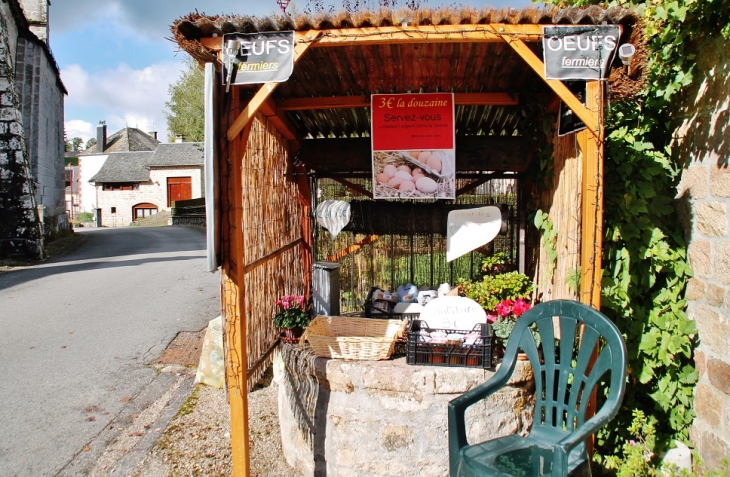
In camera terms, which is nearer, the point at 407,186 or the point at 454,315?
the point at 454,315

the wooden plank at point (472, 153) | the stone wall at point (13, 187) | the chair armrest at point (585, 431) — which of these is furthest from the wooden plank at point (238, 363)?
the stone wall at point (13, 187)

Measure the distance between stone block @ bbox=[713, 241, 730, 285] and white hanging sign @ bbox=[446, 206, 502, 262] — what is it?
1.84 meters

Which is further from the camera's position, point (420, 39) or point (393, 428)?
point (393, 428)

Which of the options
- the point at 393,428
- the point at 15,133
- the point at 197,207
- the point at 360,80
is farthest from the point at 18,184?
the point at 197,207

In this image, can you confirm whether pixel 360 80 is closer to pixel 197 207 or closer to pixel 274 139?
pixel 274 139

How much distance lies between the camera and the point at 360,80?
176 inches

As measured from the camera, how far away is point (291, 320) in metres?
4.77

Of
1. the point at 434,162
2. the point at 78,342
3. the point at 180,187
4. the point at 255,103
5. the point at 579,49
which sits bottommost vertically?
the point at 78,342

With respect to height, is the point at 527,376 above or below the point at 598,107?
below

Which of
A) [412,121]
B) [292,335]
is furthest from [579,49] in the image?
[292,335]

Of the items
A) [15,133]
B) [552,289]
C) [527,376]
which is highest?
[15,133]

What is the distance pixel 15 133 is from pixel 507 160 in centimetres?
1219

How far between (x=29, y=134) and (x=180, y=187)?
22.6m

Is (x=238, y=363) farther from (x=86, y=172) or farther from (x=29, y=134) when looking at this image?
(x=86, y=172)
